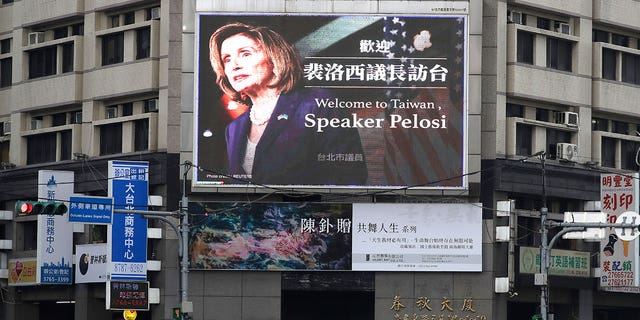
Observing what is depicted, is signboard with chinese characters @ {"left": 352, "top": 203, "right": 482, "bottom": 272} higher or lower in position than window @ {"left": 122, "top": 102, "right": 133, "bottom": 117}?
lower

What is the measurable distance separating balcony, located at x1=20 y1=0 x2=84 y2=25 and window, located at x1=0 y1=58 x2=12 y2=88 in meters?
2.51

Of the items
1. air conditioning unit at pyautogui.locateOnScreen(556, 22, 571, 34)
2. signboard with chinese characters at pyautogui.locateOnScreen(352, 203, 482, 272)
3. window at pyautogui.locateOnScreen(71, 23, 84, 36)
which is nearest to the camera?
signboard with chinese characters at pyautogui.locateOnScreen(352, 203, 482, 272)

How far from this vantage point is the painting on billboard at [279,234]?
198 ft

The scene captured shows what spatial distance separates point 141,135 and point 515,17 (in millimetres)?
15517

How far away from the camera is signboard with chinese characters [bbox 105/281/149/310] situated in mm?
59719

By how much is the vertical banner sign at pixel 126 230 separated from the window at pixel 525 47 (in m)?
15.7

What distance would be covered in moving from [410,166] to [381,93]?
9.70ft

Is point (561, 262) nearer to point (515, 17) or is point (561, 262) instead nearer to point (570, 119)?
point (570, 119)

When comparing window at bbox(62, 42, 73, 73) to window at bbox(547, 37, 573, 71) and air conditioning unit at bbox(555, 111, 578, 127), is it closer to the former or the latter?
window at bbox(547, 37, 573, 71)

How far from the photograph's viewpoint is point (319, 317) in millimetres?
63156

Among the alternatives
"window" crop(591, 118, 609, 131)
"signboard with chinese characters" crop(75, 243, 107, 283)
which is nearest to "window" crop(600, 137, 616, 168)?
"window" crop(591, 118, 609, 131)

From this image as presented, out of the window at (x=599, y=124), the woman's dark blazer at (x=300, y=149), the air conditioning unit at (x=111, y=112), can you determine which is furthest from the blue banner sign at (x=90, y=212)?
the window at (x=599, y=124)

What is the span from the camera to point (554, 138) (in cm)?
6438

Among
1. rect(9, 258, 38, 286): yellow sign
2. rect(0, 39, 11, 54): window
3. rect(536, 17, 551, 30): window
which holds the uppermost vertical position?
rect(536, 17, 551, 30): window
